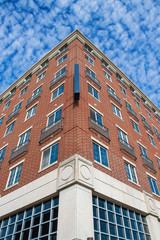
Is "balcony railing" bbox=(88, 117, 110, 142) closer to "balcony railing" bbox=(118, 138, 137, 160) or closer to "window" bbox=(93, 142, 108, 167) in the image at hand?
"window" bbox=(93, 142, 108, 167)

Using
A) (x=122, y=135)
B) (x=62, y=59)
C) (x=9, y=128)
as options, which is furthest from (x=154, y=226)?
(x=62, y=59)

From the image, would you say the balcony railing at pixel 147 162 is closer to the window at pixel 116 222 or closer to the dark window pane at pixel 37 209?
the window at pixel 116 222

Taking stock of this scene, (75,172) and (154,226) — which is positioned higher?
(75,172)

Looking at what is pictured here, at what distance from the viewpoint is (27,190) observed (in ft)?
43.9

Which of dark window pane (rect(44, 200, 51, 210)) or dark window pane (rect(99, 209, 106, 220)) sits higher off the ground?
dark window pane (rect(44, 200, 51, 210))

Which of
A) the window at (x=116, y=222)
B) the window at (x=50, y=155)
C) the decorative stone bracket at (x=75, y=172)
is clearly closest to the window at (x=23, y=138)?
the window at (x=50, y=155)

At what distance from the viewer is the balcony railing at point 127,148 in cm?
1698

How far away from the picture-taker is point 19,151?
675 inches

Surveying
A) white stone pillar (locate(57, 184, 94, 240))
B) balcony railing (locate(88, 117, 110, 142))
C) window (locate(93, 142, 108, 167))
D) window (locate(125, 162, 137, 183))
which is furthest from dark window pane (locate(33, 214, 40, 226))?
window (locate(125, 162, 137, 183))

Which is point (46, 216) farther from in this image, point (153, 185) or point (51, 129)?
point (153, 185)

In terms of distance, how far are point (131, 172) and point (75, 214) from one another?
27.1 ft

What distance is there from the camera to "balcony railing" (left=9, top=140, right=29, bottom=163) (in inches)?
654

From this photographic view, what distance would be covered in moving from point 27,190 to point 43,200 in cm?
186

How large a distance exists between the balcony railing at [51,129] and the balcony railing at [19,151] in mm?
1775
